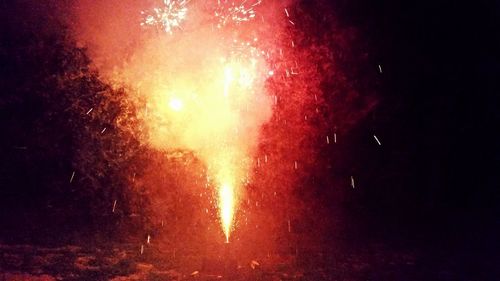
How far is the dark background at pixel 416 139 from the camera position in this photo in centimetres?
671

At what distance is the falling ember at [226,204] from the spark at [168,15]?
3152 mm

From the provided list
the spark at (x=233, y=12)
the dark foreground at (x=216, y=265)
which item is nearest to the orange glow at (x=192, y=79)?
the spark at (x=233, y=12)

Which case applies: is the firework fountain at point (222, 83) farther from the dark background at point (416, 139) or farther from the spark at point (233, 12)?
the dark background at point (416, 139)

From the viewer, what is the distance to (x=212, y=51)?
668 cm

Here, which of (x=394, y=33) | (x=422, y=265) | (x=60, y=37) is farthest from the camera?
(x=394, y=33)

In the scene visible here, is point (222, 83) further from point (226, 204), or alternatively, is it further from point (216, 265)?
point (216, 265)

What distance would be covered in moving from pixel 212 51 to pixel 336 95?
8.64ft

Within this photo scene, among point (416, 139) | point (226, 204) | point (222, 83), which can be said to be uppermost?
point (222, 83)

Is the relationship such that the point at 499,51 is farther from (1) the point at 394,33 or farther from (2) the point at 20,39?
(2) the point at 20,39

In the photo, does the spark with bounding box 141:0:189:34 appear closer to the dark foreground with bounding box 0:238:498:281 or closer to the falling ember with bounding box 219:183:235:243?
the falling ember with bounding box 219:183:235:243

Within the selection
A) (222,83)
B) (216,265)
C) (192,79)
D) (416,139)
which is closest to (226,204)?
(216,265)

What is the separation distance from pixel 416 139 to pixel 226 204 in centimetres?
424

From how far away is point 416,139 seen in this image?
7.75 meters

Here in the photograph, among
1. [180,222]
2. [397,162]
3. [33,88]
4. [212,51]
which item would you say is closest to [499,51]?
[397,162]
